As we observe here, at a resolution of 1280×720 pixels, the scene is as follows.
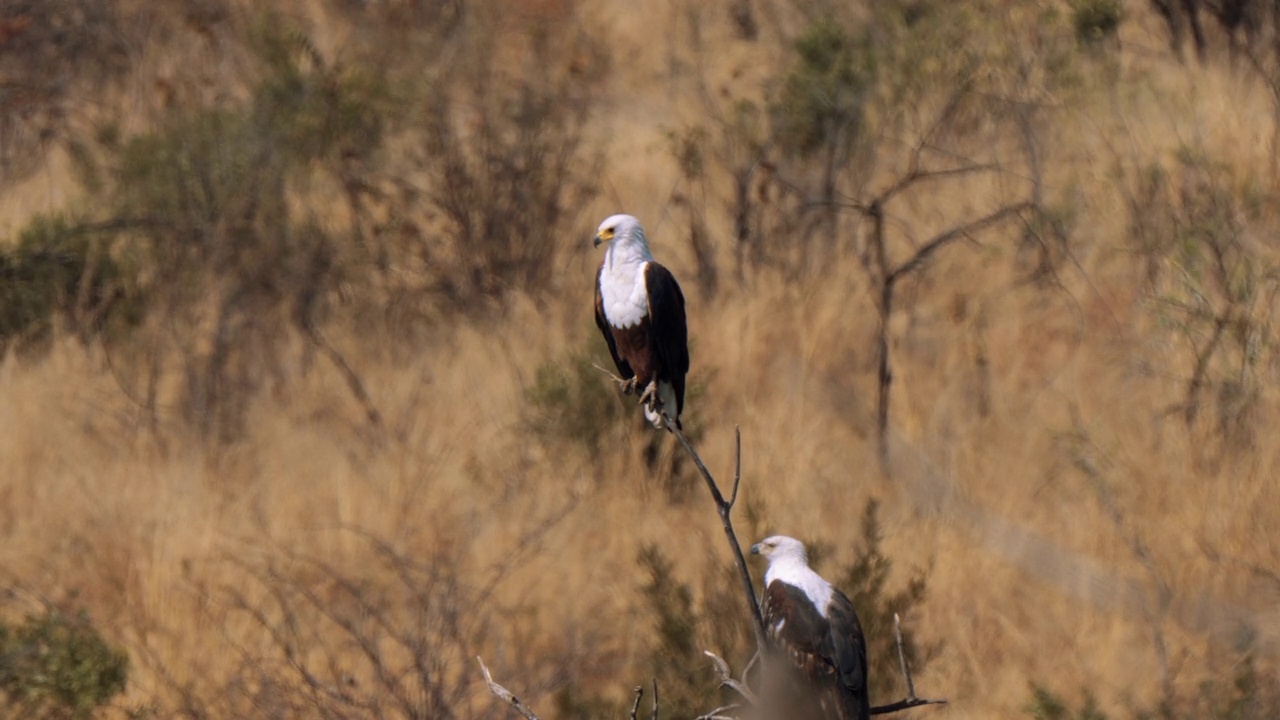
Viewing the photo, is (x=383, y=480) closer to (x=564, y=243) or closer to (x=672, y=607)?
(x=672, y=607)

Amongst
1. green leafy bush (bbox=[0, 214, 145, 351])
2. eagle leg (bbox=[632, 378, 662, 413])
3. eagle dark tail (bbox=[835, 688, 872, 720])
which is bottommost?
eagle dark tail (bbox=[835, 688, 872, 720])

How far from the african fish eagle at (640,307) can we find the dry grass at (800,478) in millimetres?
527

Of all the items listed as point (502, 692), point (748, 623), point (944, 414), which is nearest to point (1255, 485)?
point (944, 414)

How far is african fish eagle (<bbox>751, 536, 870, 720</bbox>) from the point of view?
365 centimetres

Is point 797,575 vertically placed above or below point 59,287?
below

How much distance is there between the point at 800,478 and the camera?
20.0 ft

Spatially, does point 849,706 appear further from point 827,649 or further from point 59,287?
point 59,287

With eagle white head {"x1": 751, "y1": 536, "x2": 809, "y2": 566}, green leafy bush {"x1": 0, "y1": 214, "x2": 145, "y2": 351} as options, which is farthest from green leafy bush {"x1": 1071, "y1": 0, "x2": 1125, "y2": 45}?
eagle white head {"x1": 751, "y1": 536, "x2": 809, "y2": 566}

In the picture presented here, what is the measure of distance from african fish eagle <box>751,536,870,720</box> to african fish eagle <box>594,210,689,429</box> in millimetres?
946

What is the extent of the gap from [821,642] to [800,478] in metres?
2.45

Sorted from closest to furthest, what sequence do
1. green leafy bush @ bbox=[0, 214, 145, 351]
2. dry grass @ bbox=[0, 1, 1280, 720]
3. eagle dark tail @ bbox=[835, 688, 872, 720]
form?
eagle dark tail @ bbox=[835, 688, 872, 720] → dry grass @ bbox=[0, 1, 1280, 720] → green leafy bush @ bbox=[0, 214, 145, 351]

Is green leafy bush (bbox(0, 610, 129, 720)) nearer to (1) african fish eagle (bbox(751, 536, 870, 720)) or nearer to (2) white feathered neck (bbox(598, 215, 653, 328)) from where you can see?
(2) white feathered neck (bbox(598, 215, 653, 328))

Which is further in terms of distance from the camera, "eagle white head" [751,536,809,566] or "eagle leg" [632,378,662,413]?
"eagle leg" [632,378,662,413]

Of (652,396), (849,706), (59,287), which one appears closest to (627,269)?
(652,396)
